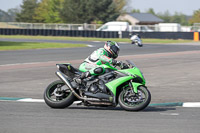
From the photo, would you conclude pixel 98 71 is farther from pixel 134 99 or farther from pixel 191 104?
pixel 191 104

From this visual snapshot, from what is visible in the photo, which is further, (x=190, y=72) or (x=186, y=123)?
(x=190, y=72)

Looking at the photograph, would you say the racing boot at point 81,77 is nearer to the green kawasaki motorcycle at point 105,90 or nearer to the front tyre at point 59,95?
the green kawasaki motorcycle at point 105,90

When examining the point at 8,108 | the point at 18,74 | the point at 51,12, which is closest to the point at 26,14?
the point at 51,12

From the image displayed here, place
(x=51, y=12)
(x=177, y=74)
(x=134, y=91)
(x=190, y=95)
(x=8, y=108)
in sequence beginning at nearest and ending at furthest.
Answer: (x=134, y=91)
(x=8, y=108)
(x=190, y=95)
(x=177, y=74)
(x=51, y=12)

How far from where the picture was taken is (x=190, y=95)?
1098cm

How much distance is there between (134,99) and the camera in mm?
8258

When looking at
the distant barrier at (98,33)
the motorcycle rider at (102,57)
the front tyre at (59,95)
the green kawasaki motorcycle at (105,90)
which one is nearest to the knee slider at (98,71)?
the green kawasaki motorcycle at (105,90)

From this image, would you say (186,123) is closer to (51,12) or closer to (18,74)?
(18,74)

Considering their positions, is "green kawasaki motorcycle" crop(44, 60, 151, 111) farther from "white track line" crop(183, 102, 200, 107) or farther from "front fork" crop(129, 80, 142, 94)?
"white track line" crop(183, 102, 200, 107)

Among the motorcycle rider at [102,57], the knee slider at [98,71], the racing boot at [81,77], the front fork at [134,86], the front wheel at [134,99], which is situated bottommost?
the front wheel at [134,99]

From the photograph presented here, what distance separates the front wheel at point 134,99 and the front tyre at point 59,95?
103 centimetres

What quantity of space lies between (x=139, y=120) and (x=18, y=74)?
9.42m

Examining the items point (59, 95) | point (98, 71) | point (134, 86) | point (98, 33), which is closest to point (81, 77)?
point (98, 71)

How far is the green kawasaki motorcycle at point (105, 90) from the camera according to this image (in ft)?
27.0
